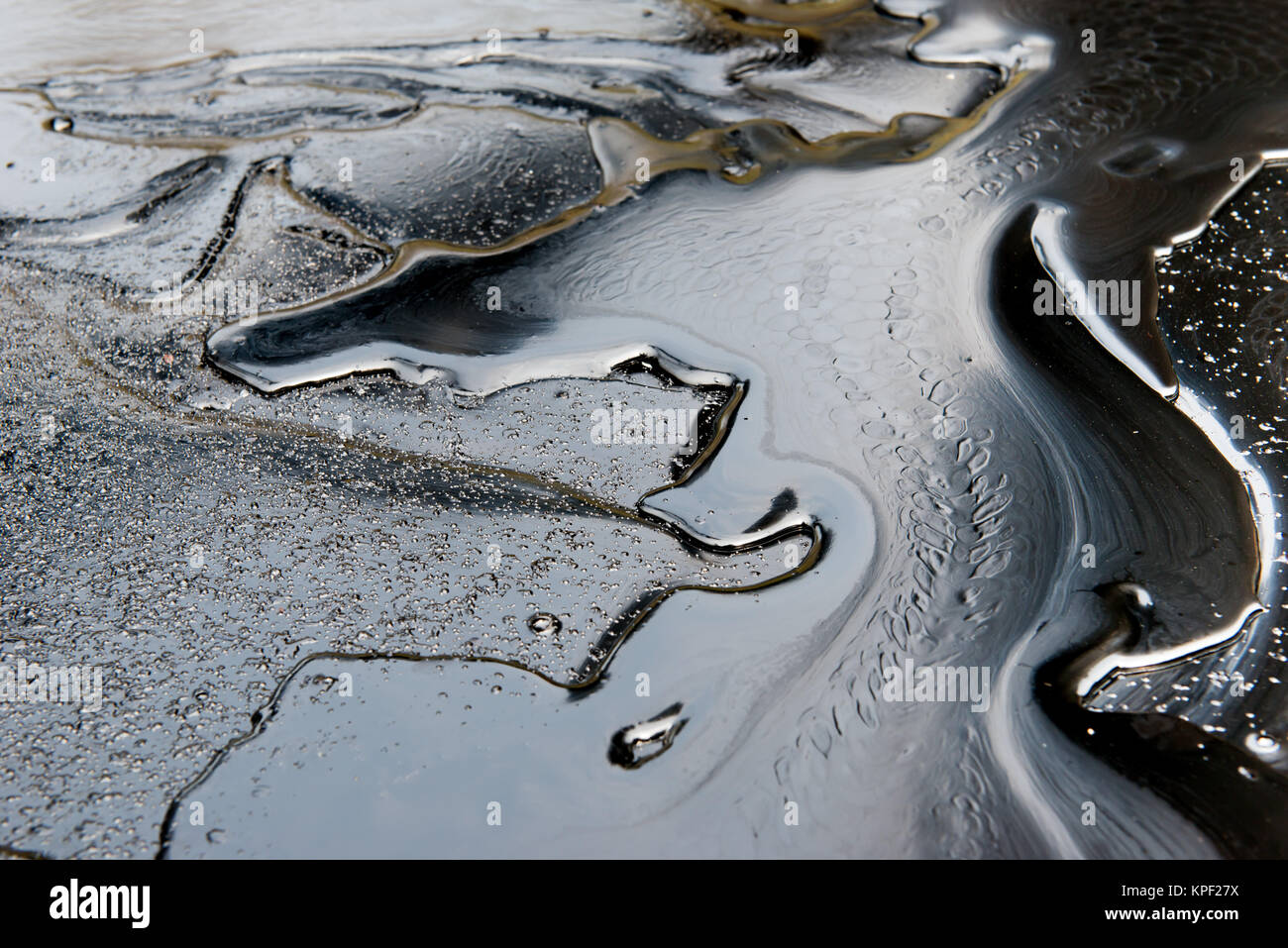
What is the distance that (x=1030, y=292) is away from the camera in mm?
2051

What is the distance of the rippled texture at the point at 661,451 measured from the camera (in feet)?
4.57

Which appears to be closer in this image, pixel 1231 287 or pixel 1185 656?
pixel 1185 656

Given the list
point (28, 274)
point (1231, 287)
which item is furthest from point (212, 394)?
point (1231, 287)

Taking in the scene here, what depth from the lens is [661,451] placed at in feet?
5.98

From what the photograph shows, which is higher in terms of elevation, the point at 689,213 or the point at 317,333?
the point at 689,213

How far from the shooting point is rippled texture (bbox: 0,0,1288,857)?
4.57 feet

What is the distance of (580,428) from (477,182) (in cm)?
88

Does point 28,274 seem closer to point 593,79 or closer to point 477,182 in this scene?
point 477,182
